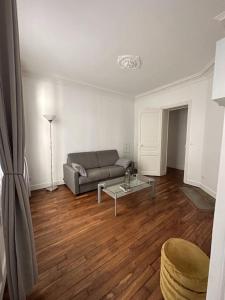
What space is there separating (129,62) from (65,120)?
199 centimetres

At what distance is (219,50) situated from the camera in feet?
2.06

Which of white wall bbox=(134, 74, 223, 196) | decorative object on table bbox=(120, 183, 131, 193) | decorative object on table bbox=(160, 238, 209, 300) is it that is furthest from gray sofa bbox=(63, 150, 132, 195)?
decorative object on table bbox=(160, 238, 209, 300)

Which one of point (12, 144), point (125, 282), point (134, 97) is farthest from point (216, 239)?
point (134, 97)

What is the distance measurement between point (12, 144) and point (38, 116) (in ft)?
8.21

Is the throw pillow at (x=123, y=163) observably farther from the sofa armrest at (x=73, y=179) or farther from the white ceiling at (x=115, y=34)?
the white ceiling at (x=115, y=34)

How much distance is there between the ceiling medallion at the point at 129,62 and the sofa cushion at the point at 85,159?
2.19 m

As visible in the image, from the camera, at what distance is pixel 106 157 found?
154 inches

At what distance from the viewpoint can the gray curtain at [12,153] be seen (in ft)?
2.93

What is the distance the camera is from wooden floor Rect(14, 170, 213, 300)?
4.00ft

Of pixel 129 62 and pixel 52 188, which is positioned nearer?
pixel 129 62

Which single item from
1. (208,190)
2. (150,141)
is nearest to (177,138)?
(150,141)

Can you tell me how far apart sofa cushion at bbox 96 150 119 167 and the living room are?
0.10ft

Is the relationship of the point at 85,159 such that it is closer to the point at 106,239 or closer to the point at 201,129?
the point at 106,239

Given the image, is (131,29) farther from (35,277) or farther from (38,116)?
(35,277)
